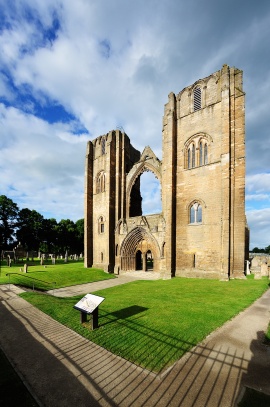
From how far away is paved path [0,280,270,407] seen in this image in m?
4.17

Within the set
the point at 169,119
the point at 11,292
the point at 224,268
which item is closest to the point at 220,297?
the point at 224,268

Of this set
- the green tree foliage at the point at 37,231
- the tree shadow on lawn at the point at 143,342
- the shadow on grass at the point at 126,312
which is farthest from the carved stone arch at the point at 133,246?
the green tree foliage at the point at 37,231

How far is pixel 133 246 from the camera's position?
2459 centimetres

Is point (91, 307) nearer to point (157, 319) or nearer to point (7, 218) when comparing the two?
point (157, 319)

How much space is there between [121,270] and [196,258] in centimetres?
932

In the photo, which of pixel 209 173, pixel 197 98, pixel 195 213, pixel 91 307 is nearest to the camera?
pixel 91 307

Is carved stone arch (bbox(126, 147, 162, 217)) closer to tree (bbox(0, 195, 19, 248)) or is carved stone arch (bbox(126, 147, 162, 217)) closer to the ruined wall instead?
the ruined wall

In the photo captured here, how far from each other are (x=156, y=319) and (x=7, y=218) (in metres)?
43.5

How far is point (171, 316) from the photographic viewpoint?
8484mm

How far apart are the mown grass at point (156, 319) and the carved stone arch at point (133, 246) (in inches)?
426

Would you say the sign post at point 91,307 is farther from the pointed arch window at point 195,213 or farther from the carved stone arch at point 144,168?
the carved stone arch at point 144,168

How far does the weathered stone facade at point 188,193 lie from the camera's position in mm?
17906

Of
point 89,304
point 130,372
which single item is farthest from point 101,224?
point 130,372

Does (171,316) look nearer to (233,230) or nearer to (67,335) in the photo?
(67,335)
